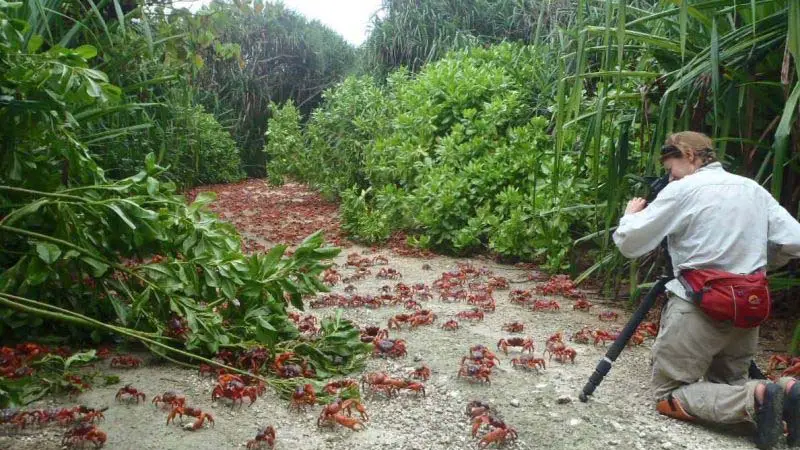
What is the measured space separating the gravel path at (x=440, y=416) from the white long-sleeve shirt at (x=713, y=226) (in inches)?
22.2

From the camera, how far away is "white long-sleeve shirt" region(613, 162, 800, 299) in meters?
2.92

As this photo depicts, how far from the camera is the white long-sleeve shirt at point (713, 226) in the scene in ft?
9.58

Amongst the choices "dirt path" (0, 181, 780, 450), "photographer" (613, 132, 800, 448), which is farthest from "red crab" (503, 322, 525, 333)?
"photographer" (613, 132, 800, 448)

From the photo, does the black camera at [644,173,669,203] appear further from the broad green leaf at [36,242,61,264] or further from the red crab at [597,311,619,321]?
the broad green leaf at [36,242,61,264]

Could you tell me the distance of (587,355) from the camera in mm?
3828

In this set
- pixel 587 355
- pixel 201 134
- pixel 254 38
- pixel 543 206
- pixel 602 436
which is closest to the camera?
pixel 602 436

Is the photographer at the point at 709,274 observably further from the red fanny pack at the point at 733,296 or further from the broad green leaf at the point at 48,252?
the broad green leaf at the point at 48,252

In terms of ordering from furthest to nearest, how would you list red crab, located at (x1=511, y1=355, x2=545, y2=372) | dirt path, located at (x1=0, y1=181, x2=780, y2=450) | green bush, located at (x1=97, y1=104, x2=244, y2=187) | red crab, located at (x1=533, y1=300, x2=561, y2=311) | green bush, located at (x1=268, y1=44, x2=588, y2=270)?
green bush, located at (x1=268, y1=44, x2=588, y2=270)
green bush, located at (x1=97, y1=104, x2=244, y2=187)
red crab, located at (x1=533, y1=300, x2=561, y2=311)
red crab, located at (x1=511, y1=355, x2=545, y2=372)
dirt path, located at (x1=0, y1=181, x2=780, y2=450)

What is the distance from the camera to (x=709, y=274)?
290 centimetres

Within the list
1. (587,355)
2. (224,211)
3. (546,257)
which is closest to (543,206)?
(546,257)

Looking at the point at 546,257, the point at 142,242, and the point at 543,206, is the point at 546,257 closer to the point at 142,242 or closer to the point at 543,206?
the point at 543,206

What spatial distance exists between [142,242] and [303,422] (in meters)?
1.06

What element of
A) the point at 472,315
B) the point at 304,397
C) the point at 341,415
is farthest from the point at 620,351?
the point at 472,315

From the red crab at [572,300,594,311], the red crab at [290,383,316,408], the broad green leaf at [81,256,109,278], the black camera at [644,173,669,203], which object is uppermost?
the black camera at [644,173,669,203]
